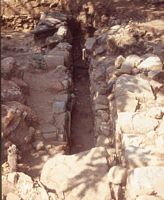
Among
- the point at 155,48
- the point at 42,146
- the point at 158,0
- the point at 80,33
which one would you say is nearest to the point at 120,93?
the point at 42,146

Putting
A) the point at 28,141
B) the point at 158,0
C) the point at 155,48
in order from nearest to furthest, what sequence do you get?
the point at 28,141 → the point at 155,48 → the point at 158,0

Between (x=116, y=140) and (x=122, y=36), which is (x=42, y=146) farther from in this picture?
(x=122, y=36)

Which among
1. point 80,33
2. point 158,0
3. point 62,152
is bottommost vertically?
point 62,152

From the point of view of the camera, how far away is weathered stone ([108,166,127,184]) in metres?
4.21

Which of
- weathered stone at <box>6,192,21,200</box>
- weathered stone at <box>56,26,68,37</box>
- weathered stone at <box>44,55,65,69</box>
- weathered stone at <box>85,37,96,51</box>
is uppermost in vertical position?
weathered stone at <box>56,26,68,37</box>

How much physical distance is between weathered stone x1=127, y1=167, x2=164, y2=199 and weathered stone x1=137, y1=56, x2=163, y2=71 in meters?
3.01

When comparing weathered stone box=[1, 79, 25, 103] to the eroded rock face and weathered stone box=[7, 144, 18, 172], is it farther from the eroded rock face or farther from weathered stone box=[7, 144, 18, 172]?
the eroded rock face

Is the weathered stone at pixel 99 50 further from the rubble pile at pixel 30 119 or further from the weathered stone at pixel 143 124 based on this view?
the weathered stone at pixel 143 124

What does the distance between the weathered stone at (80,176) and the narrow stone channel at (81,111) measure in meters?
1.28

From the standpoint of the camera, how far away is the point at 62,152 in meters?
5.57

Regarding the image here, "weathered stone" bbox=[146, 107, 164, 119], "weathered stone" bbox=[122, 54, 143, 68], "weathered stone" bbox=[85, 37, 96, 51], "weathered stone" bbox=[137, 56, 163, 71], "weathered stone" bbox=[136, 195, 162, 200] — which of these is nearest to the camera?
"weathered stone" bbox=[136, 195, 162, 200]

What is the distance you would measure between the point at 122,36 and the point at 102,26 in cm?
211

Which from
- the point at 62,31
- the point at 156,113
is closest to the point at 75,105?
the point at 156,113

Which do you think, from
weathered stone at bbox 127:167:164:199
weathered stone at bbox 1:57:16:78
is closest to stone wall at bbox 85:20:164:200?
weathered stone at bbox 127:167:164:199
